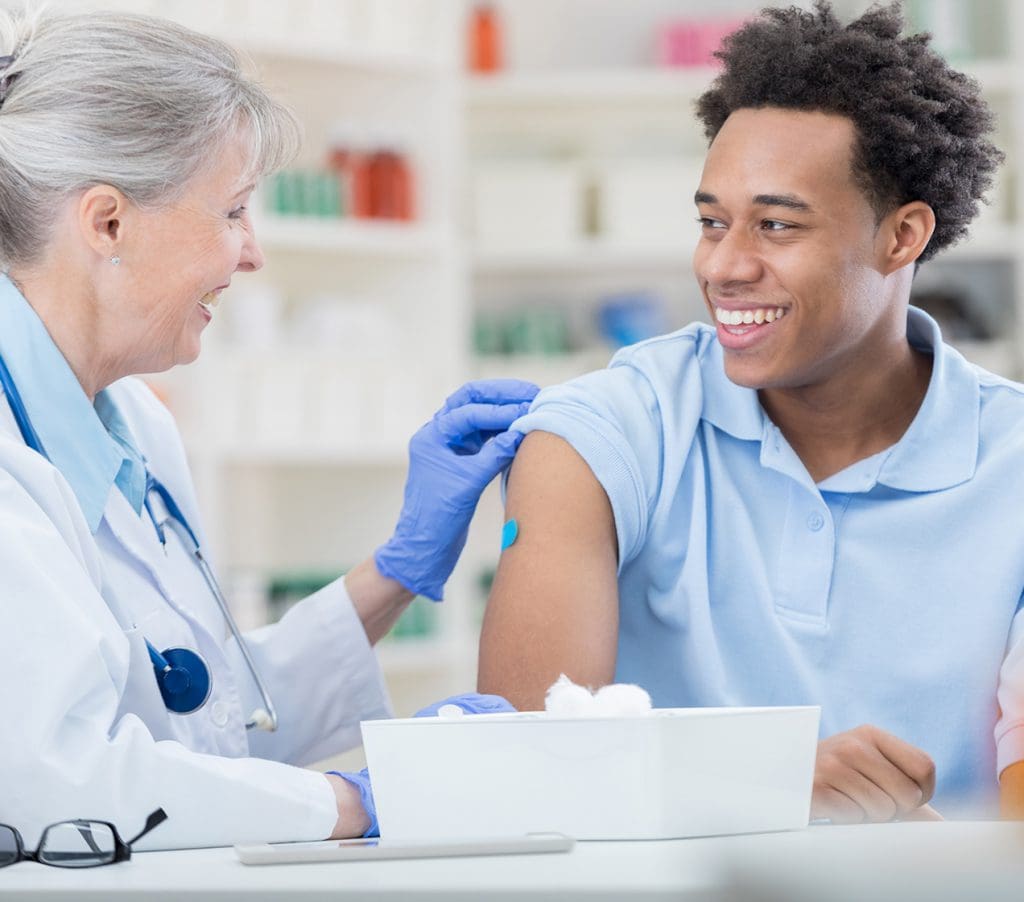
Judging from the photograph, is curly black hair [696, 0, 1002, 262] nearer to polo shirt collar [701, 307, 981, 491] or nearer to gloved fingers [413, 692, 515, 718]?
polo shirt collar [701, 307, 981, 491]

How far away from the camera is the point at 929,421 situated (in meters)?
1.41

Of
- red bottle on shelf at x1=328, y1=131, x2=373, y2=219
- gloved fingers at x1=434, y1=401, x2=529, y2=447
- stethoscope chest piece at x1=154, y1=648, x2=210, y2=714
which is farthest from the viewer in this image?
red bottle on shelf at x1=328, y1=131, x2=373, y2=219

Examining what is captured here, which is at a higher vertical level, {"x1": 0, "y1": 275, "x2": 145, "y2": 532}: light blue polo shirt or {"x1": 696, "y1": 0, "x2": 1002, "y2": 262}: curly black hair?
{"x1": 696, "y1": 0, "x2": 1002, "y2": 262}: curly black hair

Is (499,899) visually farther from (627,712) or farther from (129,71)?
(129,71)

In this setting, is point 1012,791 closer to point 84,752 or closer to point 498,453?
point 498,453

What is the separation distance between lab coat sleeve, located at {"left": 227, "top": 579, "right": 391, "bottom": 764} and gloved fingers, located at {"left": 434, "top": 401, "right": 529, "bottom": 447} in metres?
0.23

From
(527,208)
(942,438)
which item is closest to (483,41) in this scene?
(527,208)

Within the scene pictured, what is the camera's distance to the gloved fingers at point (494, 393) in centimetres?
156

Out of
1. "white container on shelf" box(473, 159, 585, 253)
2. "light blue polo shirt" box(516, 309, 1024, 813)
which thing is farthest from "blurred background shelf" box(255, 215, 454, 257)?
"light blue polo shirt" box(516, 309, 1024, 813)

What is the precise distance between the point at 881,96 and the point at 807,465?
1.21 feet

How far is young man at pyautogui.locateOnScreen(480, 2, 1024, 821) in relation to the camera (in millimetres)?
1318

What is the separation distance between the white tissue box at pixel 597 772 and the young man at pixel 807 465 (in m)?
0.40

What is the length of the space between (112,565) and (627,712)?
61cm

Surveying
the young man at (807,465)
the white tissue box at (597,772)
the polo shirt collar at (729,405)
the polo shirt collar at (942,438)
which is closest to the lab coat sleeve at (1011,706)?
the young man at (807,465)
